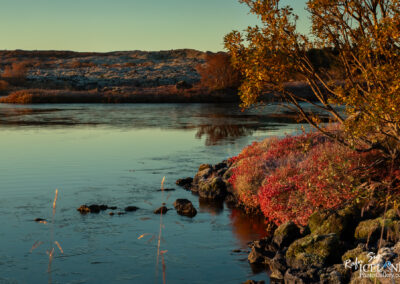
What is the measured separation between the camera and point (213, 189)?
688 inches

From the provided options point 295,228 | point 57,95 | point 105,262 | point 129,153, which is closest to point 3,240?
point 105,262

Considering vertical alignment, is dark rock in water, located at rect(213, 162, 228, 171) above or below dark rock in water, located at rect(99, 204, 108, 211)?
above

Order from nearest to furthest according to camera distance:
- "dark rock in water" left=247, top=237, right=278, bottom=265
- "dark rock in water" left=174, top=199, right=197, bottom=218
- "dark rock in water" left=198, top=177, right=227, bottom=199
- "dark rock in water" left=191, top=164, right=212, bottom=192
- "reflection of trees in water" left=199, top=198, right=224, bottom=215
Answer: "dark rock in water" left=247, top=237, right=278, bottom=265
"dark rock in water" left=174, top=199, right=197, bottom=218
"reflection of trees in water" left=199, top=198, right=224, bottom=215
"dark rock in water" left=198, top=177, right=227, bottom=199
"dark rock in water" left=191, top=164, right=212, bottom=192

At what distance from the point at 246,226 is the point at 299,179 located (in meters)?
2.06

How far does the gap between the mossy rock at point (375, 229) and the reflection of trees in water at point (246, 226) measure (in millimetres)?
2902

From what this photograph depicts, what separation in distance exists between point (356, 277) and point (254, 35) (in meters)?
7.26

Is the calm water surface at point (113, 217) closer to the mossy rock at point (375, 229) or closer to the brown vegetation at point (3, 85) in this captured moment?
the mossy rock at point (375, 229)

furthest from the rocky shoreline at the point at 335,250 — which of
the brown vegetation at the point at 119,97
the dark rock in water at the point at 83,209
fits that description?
the brown vegetation at the point at 119,97

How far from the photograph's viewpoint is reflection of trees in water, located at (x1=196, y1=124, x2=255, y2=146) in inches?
1250

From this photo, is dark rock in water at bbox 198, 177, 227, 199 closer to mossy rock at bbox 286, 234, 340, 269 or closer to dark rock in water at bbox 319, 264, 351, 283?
mossy rock at bbox 286, 234, 340, 269

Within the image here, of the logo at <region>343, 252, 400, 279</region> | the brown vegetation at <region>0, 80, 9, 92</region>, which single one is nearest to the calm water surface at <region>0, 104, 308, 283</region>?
the logo at <region>343, 252, 400, 279</region>

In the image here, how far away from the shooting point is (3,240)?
40.3ft

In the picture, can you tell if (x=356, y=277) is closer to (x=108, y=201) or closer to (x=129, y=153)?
(x=108, y=201)

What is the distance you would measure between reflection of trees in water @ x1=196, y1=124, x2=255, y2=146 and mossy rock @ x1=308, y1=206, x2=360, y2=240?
17335mm
